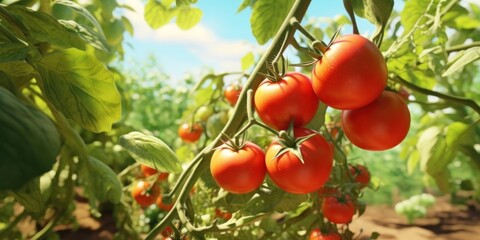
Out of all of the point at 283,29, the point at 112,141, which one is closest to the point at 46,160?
the point at 283,29

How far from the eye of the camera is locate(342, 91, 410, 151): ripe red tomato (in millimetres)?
543

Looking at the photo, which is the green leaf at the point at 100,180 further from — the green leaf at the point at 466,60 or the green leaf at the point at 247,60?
the green leaf at the point at 466,60

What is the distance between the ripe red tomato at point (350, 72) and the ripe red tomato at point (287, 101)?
0.10 feet

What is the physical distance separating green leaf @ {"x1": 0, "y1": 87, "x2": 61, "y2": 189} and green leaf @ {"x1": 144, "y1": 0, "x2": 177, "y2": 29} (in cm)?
82

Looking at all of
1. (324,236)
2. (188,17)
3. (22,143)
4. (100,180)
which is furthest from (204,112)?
(22,143)

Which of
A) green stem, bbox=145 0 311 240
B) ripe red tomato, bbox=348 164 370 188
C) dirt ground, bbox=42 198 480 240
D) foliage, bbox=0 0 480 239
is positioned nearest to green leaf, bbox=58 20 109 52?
foliage, bbox=0 0 480 239

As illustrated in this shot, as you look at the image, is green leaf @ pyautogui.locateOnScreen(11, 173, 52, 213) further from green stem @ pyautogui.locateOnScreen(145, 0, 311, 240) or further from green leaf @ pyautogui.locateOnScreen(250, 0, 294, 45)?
green leaf @ pyautogui.locateOnScreen(250, 0, 294, 45)

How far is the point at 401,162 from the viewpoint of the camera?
3.66m

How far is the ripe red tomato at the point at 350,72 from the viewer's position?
51 cm

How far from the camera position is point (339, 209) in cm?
87

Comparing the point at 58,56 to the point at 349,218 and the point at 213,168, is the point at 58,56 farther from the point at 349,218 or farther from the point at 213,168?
the point at 349,218

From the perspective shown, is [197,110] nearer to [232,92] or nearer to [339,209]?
[232,92]

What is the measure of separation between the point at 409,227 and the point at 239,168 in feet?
6.62

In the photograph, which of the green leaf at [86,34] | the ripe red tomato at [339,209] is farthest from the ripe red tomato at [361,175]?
the green leaf at [86,34]
